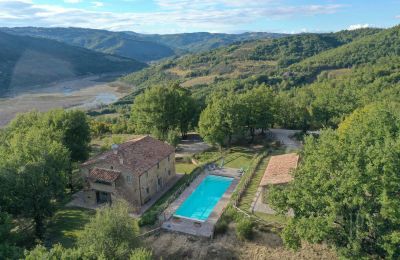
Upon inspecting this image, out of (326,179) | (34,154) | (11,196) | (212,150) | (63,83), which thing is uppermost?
(326,179)

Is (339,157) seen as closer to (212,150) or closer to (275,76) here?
(212,150)

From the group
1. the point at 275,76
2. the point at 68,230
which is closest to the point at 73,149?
the point at 68,230

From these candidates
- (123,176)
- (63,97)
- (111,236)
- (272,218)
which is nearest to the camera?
(111,236)

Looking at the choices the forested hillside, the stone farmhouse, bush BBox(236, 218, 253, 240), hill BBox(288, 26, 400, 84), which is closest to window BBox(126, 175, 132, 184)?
the stone farmhouse

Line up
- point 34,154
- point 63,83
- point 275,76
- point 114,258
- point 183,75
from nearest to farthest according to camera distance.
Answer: point 114,258
point 34,154
point 275,76
point 183,75
point 63,83

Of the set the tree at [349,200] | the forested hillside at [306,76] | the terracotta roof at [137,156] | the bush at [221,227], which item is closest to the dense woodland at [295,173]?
the tree at [349,200]

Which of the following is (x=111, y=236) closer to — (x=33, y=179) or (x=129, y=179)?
(x=33, y=179)

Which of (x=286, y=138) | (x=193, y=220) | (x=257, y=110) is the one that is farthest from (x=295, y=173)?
(x=286, y=138)

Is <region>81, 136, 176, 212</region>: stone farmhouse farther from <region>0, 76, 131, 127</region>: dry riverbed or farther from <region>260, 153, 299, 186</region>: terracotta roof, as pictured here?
<region>0, 76, 131, 127</region>: dry riverbed
